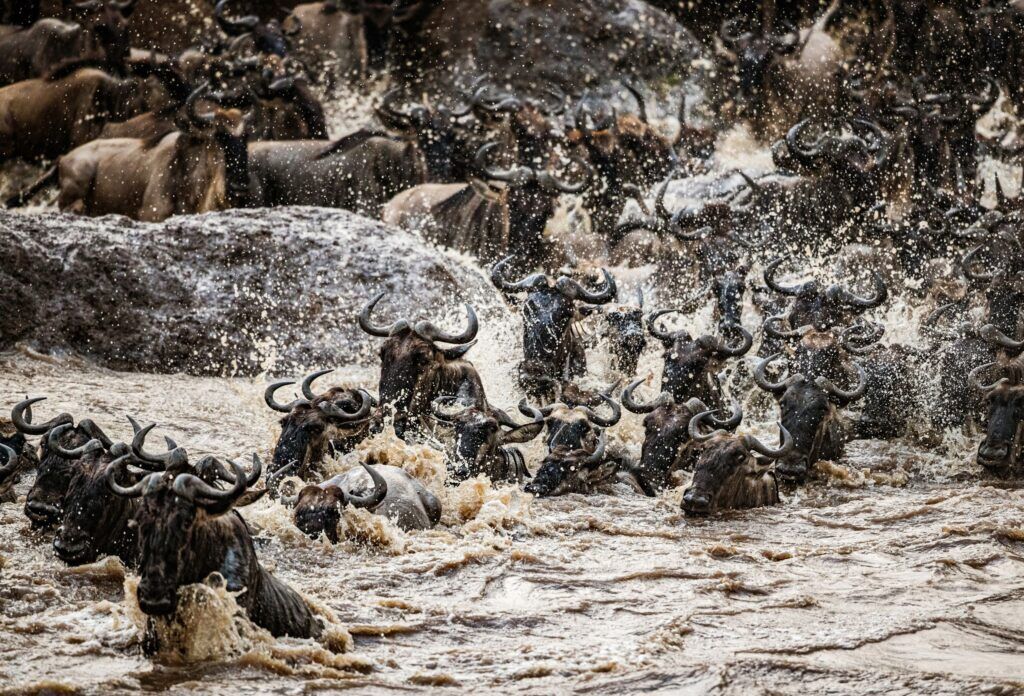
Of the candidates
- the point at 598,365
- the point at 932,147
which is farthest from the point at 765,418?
the point at 932,147

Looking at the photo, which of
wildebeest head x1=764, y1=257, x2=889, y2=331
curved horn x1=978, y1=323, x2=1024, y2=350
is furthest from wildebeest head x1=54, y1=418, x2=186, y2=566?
curved horn x1=978, y1=323, x2=1024, y2=350

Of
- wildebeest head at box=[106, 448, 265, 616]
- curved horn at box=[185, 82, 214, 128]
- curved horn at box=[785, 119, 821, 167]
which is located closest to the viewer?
wildebeest head at box=[106, 448, 265, 616]

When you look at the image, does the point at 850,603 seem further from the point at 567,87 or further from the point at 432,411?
the point at 567,87

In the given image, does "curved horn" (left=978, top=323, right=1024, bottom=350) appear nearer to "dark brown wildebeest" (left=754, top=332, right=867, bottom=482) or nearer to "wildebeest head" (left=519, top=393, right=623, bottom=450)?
"dark brown wildebeest" (left=754, top=332, right=867, bottom=482)

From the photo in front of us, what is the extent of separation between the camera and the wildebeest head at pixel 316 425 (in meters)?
8.05

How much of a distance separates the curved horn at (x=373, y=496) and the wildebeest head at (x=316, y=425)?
0.76 metres

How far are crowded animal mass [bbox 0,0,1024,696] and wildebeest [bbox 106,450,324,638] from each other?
1cm

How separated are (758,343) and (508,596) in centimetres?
751

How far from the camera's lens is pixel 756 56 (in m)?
23.7

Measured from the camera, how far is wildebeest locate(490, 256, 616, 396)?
1077 cm

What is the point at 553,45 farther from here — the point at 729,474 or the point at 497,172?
the point at 729,474

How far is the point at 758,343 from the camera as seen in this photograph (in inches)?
535

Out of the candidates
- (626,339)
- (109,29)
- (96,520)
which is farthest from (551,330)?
(109,29)

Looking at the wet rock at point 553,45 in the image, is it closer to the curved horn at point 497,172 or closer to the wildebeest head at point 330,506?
the curved horn at point 497,172
